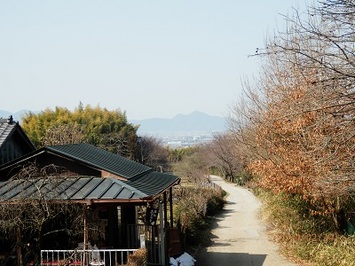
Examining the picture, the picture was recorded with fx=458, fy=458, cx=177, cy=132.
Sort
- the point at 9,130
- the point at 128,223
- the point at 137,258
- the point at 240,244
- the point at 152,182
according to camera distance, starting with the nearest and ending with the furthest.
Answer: the point at 137,258, the point at 152,182, the point at 128,223, the point at 9,130, the point at 240,244

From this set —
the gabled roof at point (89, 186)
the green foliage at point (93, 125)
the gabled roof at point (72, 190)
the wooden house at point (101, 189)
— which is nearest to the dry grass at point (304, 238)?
the wooden house at point (101, 189)

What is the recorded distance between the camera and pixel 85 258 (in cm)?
1129

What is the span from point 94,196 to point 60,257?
258 cm

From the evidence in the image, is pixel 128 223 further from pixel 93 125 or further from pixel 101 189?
pixel 93 125

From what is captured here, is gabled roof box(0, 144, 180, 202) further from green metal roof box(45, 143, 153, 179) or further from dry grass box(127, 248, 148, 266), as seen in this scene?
dry grass box(127, 248, 148, 266)

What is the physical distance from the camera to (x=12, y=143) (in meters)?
18.1

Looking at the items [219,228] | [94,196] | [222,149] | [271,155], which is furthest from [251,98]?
[222,149]

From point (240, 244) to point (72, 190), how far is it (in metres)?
9.29

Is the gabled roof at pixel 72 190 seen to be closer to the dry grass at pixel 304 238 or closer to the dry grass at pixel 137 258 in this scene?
the dry grass at pixel 137 258

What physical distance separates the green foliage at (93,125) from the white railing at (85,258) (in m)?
26.0

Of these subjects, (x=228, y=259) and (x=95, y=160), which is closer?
(x=95, y=160)

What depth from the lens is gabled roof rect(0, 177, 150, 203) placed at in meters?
11.1

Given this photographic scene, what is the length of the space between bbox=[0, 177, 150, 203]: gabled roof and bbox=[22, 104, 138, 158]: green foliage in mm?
25890

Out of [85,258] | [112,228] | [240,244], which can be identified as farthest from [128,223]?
[240,244]
